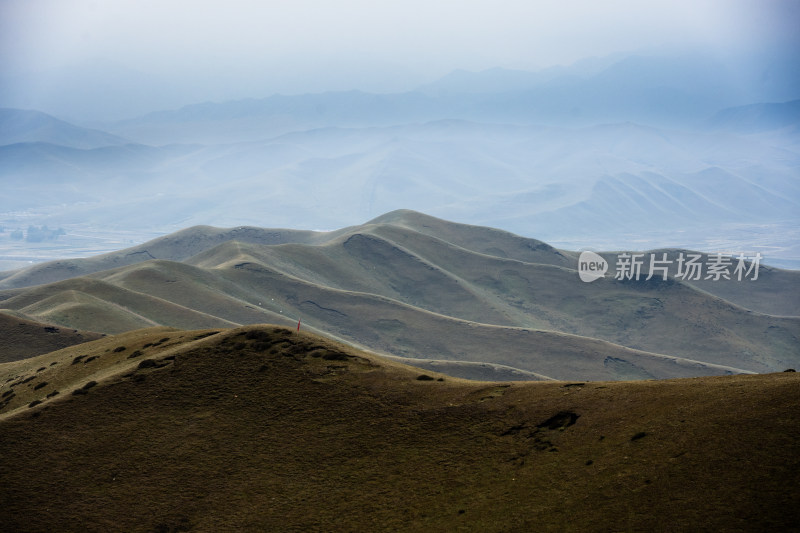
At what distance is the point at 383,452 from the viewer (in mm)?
35219

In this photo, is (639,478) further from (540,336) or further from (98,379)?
(540,336)

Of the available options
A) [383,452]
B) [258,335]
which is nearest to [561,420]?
[383,452]

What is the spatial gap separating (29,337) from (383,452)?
7030 centimetres

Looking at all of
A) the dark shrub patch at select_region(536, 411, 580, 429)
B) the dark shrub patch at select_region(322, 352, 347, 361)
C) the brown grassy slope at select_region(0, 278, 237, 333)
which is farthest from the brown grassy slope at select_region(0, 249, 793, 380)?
the dark shrub patch at select_region(536, 411, 580, 429)

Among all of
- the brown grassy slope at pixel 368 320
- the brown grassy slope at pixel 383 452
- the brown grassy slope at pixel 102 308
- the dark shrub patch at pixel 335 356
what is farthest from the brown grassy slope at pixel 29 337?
the dark shrub patch at pixel 335 356

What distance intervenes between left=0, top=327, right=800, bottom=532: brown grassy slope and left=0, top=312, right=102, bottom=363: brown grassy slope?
143 ft

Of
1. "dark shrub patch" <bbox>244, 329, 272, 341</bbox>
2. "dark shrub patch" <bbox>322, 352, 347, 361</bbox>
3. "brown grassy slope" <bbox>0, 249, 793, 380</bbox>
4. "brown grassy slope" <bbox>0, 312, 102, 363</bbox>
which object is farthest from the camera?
"brown grassy slope" <bbox>0, 249, 793, 380</bbox>

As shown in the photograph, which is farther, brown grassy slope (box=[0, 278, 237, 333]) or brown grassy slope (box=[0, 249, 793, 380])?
brown grassy slope (box=[0, 249, 793, 380])

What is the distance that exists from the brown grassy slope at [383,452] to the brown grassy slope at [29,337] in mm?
43635

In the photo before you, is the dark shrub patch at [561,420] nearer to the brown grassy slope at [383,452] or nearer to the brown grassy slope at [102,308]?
the brown grassy slope at [383,452]

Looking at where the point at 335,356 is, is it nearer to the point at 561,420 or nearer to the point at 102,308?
the point at 561,420

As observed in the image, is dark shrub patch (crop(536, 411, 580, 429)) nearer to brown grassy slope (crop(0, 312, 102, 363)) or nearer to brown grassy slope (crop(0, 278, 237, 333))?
brown grassy slope (crop(0, 312, 102, 363))

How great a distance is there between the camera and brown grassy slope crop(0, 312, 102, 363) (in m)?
81.4

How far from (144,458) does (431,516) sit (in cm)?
1846
